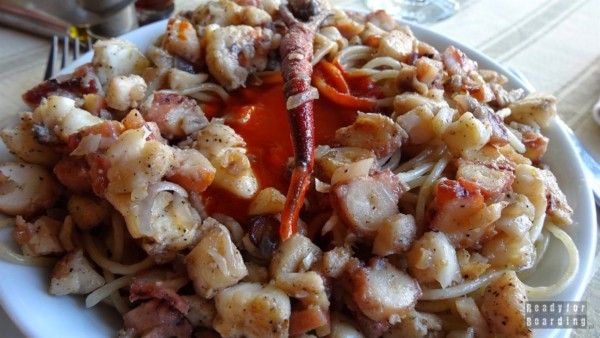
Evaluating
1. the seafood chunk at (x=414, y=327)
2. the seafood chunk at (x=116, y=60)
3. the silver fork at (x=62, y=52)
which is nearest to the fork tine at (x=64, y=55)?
the silver fork at (x=62, y=52)

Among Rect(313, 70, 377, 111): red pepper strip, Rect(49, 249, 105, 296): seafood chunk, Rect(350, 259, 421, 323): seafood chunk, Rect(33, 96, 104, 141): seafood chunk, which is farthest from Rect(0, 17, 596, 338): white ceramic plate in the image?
Rect(313, 70, 377, 111): red pepper strip

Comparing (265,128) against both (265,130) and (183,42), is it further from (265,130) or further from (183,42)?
(183,42)

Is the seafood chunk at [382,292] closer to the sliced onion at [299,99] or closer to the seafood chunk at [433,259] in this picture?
the seafood chunk at [433,259]

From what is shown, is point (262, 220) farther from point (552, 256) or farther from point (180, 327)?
point (552, 256)

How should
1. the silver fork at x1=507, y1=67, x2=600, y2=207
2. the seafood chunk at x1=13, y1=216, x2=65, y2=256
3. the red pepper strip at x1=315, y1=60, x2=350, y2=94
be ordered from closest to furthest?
the seafood chunk at x1=13, y1=216, x2=65, y2=256 < the red pepper strip at x1=315, y1=60, x2=350, y2=94 < the silver fork at x1=507, y1=67, x2=600, y2=207

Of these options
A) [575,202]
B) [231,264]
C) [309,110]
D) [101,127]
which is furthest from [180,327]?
[575,202]

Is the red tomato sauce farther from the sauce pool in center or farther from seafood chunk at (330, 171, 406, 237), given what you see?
seafood chunk at (330, 171, 406, 237)
